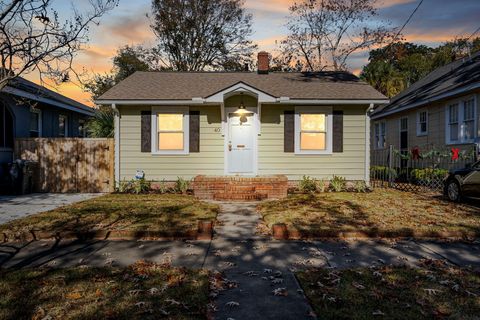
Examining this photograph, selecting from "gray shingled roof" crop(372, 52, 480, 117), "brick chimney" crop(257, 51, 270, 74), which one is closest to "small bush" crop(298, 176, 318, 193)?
"brick chimney" crop(257, 51, 270, 74)

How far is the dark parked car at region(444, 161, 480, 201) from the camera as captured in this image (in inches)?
391

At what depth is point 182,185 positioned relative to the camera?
41.8 ft

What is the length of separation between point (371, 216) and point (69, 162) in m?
10.9

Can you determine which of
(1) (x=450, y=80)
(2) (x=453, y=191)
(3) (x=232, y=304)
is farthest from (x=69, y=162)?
(1) (x=450, y=80)

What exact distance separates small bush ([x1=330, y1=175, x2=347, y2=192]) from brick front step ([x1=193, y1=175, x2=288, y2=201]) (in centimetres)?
242

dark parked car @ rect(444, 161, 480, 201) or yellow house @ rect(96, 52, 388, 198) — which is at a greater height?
yellow house @ rect(96, 52, 388, 198)

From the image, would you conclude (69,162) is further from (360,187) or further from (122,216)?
(360,187)

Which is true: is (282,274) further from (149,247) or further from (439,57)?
(439,57)

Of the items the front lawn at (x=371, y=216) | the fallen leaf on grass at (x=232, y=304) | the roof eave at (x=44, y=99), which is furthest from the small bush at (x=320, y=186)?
the roof eave at (x=44, y=99)

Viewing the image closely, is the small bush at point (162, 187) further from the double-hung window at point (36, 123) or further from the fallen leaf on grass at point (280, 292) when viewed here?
the fallen leaf on grass at point (280, 292)

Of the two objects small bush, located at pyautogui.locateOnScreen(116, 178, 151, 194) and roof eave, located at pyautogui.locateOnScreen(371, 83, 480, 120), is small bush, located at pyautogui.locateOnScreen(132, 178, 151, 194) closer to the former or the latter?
small bush, located at pyautogui.locateOnScreen(116, 178, 151, 194)

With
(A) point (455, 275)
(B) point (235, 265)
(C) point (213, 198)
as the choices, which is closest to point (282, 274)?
(B) point (235, 265)

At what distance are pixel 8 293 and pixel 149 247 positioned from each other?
2.26m

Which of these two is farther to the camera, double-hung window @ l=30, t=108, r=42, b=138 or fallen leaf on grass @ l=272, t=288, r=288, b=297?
double-hung window @ l=30, t=108, r=42, b=138
